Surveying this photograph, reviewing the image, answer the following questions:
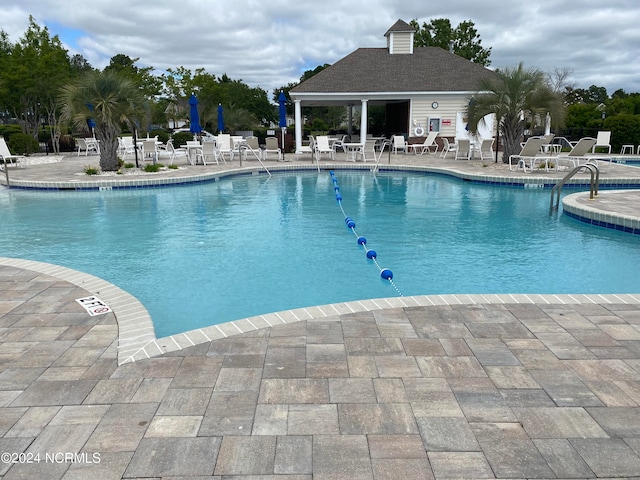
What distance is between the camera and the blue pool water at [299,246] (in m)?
5.44

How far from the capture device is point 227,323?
3812 mm

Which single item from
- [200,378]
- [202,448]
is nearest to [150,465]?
[202,448]

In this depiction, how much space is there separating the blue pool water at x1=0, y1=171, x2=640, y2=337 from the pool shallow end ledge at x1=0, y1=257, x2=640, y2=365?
0.47 metres

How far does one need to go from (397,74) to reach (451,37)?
57.5 feet

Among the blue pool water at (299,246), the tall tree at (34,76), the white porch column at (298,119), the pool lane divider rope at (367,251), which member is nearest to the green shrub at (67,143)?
the tall tree at (34,76)

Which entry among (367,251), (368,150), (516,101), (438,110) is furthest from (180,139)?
(367,251)

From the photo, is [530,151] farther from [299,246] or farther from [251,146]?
[251,146]

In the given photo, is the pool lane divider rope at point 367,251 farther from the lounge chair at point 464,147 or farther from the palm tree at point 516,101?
the lounge chair at point 464,147

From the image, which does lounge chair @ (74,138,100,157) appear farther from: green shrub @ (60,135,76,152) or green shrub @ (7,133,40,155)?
green shrub @ (60,135,76,152)

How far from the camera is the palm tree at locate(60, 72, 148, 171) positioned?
42.9ft

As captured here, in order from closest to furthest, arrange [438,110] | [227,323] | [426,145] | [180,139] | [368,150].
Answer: [227,323]
[368,150]
[426,145]
[438,110]
[180,139]

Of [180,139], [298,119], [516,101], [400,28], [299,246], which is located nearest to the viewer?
[299,246]

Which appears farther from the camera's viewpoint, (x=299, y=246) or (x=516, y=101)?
(x=516, y=101)

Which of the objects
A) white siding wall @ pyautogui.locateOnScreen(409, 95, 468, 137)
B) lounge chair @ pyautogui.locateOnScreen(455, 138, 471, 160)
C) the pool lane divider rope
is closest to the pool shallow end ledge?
the pool lane divider rope
